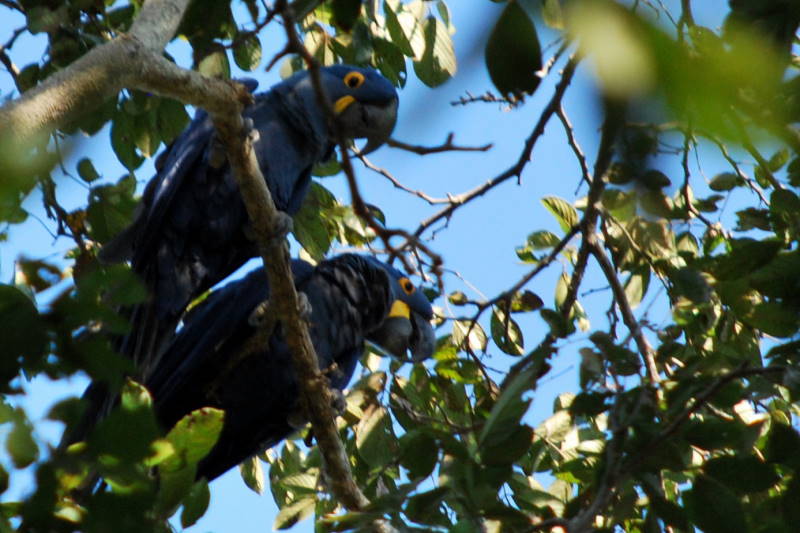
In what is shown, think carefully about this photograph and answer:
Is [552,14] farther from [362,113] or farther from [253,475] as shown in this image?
[253,475]

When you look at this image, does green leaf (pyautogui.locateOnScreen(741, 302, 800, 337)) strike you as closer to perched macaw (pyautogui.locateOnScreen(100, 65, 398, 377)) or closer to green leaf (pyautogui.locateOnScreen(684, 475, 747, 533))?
green leaf (pyautogui.locateOnScreen(684, 475, 747, 533))

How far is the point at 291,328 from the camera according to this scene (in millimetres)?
2338

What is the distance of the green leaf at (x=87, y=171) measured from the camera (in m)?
2.59

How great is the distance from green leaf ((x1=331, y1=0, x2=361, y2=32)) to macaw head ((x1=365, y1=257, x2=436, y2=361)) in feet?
7.26

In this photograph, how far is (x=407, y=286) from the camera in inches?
129

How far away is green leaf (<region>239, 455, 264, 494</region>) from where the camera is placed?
3271 mm

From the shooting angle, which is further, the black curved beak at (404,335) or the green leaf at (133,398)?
the black curved beak at (404,335)

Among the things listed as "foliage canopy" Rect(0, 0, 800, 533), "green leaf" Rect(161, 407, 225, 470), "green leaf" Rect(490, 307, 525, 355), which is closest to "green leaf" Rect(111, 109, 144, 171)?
"foliage canopy" Rect(0, 0, 800, 533)

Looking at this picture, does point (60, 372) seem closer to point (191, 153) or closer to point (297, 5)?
point (297, 5)

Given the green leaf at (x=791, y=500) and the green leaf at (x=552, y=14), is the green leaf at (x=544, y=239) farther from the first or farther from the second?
the green leaf at (x=552, y=14)

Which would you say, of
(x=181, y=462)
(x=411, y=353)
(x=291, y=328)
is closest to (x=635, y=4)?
(x=181, y=462)

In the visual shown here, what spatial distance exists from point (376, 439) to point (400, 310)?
0.63 meters

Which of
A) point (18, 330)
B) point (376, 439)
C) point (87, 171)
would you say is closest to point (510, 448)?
point (18, 330)

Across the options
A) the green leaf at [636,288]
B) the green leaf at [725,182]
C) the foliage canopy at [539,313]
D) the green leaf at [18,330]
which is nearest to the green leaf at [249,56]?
the foliage canopy at [539,313]
